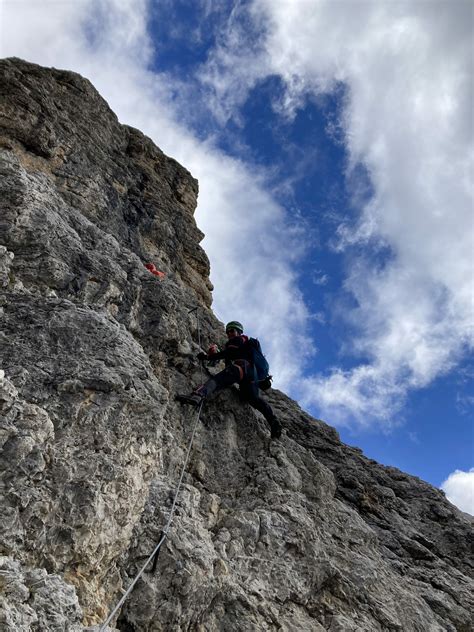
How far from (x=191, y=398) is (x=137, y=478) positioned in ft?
8.32

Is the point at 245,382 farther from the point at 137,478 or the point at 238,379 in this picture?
the point at 137,478

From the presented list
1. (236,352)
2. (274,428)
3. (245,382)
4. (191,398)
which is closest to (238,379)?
(245,382)

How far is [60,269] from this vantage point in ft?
24.7

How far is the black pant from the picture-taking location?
350 inches

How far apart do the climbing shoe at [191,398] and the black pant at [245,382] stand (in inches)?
18.6

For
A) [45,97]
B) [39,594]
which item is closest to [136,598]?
[39,594]

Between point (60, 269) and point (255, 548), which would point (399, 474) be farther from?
point (60, 269)

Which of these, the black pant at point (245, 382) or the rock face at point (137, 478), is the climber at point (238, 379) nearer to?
the black pant at point (245, 382)

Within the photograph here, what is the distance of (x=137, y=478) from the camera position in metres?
5.90

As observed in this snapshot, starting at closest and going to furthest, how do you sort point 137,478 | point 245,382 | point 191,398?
point 137,478 < point 191,398 < point 245,382

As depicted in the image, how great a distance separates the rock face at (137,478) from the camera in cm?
483

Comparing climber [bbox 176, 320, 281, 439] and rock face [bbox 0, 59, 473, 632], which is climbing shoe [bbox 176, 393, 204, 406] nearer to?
climber [bbox 176, 320, 281, 439]

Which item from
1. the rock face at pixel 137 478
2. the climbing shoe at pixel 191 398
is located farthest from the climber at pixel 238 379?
the rock face at pixel 137 478

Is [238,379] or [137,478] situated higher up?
[238,379]
